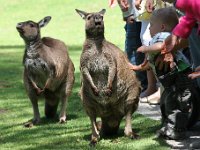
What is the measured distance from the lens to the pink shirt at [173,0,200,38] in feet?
16.8

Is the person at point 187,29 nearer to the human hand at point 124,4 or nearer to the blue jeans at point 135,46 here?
the human hand at point 124,4

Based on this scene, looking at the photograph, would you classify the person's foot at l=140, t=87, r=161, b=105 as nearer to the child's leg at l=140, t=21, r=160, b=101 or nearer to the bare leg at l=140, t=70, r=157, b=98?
the child's leg at l=140, t=21, r=160, b=101

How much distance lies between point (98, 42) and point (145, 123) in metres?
1.21

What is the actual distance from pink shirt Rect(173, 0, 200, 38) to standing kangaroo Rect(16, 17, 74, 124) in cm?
232

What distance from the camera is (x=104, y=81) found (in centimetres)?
614

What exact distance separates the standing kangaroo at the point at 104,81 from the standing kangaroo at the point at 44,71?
1.16 m

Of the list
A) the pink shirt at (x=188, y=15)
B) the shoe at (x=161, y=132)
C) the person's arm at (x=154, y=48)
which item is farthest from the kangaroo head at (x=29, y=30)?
the pink shirt at (x=188, y=15)

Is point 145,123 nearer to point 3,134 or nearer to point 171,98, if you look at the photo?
point 171,98

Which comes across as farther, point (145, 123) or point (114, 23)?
point (114, 23)

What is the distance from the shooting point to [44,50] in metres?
7.44

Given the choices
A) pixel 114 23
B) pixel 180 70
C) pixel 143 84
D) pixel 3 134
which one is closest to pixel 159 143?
pixel 180 70

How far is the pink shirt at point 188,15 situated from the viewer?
16.8 feet

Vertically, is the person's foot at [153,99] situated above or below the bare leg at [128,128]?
below

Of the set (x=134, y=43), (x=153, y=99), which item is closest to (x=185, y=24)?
(x=153, y=99)
